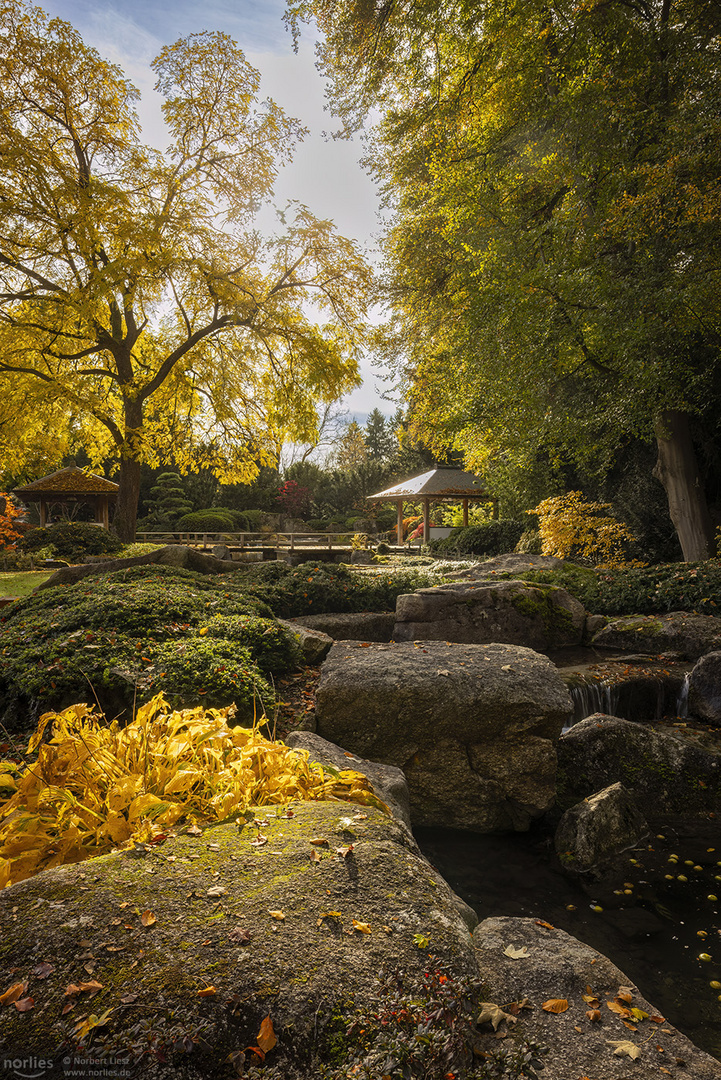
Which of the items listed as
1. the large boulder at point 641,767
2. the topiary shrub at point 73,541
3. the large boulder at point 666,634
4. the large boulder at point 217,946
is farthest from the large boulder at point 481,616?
the topiary shrub at point 73,541

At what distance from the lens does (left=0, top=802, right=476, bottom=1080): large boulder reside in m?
1.20

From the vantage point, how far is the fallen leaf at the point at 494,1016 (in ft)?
6.09

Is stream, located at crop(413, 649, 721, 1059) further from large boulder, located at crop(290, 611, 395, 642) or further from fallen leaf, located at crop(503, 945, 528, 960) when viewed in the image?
large boulder, located at crop(290, 611, 395, 642)

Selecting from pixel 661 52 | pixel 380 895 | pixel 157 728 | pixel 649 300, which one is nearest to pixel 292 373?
pixel 649 300

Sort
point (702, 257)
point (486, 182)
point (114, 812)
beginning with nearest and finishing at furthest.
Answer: point (114, 812)
point (702, 257)
point (486, 182)

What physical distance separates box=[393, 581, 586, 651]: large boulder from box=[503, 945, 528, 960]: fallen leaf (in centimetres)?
456

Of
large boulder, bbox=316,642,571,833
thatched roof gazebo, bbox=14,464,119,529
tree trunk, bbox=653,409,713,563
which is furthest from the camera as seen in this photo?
thatched roof gazebo, bbox=14,464,119,529

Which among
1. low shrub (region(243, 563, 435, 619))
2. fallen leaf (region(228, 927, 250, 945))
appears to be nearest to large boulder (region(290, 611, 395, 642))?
low shrub (region(243, 563, 435, 619))

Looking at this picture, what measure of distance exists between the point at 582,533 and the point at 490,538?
6614 mm

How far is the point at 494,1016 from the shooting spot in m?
1.87

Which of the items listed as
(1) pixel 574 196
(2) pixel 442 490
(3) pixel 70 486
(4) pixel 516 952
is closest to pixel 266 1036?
(4) pixel 516 952

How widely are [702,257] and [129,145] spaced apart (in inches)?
491

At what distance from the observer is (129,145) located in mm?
12805

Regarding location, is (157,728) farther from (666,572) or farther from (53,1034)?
(666,572)
